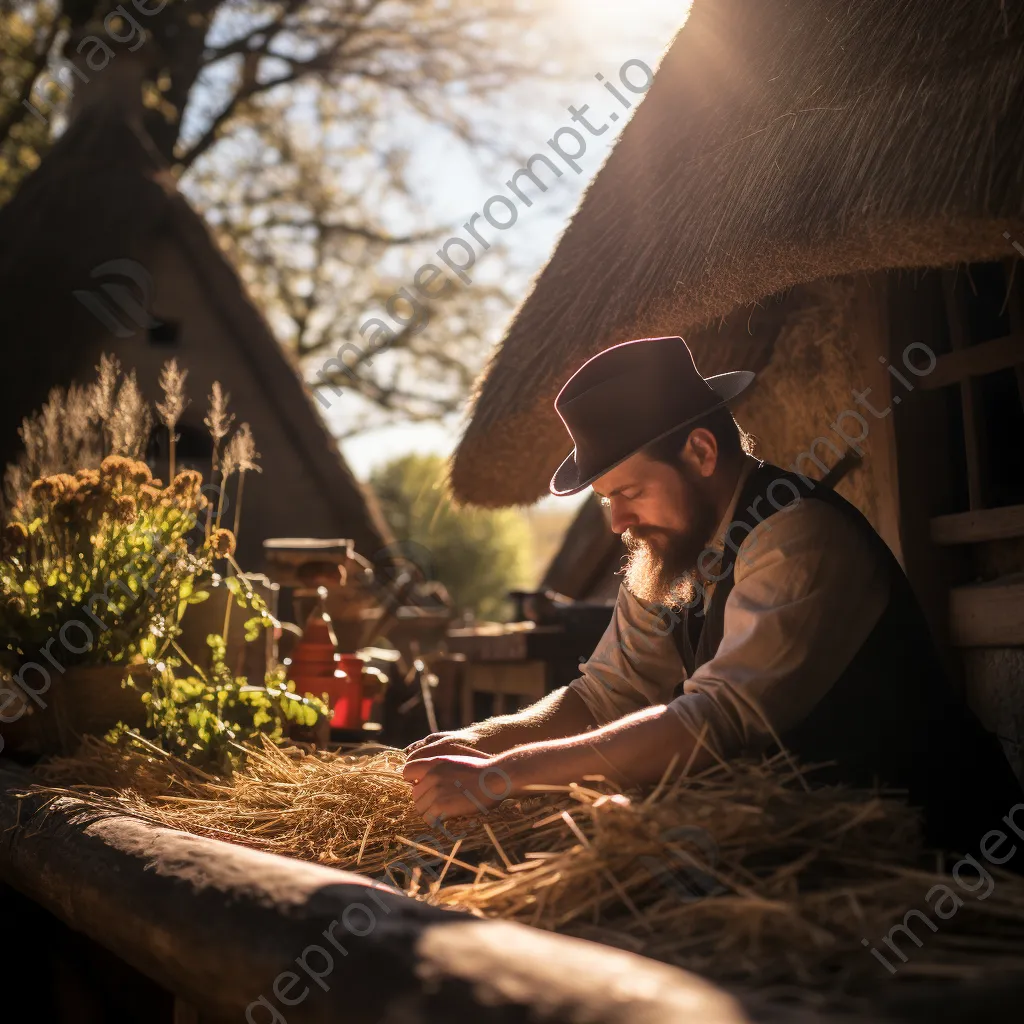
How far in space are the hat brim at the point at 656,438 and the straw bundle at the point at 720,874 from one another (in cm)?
73

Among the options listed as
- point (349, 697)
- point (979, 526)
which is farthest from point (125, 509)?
point (979, 526)

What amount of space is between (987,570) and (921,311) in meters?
0.92

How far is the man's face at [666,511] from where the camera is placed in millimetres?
2580

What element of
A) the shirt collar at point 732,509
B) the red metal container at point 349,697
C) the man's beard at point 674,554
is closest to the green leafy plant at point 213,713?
the red metal container at point 349,697

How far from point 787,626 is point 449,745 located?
0.86 metres

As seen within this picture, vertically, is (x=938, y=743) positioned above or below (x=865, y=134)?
below

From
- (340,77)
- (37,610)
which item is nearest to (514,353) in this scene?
(37,610)

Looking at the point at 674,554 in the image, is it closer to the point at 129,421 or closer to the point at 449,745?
the point at 449,745

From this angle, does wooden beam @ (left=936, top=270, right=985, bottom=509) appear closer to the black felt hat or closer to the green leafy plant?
the black felt hat

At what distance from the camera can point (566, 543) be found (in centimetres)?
875

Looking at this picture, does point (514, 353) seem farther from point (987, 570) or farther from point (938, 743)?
point (938, 743)

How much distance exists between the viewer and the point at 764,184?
3.01 m

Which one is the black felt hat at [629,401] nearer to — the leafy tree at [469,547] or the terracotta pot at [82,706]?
the terracotta pot at [82,706]

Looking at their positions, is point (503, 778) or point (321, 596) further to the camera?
point (321, 596)
